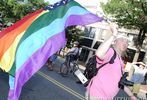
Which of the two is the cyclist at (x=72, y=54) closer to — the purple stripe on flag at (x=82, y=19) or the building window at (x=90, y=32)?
the purple stripe on flag at (x=82, y=19)

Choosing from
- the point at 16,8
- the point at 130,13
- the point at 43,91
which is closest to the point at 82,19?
the point at 43,91

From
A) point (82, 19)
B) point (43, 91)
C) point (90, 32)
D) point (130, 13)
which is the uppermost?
point (82, 19)

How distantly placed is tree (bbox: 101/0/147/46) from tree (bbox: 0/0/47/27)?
64.9ft

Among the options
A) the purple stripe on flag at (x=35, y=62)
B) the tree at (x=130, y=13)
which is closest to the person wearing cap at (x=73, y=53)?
the tree at (x=130, y=13)

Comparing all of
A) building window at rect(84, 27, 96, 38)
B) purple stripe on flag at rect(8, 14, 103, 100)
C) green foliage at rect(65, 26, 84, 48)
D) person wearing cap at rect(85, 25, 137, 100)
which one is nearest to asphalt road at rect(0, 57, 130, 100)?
purple stripe on flag at rect(8, 14, 103, 100)

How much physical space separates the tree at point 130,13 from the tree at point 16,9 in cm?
1979

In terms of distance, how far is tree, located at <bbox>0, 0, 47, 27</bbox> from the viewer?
4947 centimetres

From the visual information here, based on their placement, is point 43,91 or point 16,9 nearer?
point 43,91

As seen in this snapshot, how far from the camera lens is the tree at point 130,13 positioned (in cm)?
2809

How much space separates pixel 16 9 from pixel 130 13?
77.3ft

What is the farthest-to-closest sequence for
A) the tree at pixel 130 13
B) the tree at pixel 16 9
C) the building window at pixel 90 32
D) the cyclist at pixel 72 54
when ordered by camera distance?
the tree at pixel 16 9 < the building window at pixel 90 32 < the tree at pixel 130 13 < the cyclist at pixel 72 54

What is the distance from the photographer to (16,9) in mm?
49969

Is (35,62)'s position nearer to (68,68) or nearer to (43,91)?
(43,91)

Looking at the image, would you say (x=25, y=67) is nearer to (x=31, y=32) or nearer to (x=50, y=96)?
(x=31, y=32)
